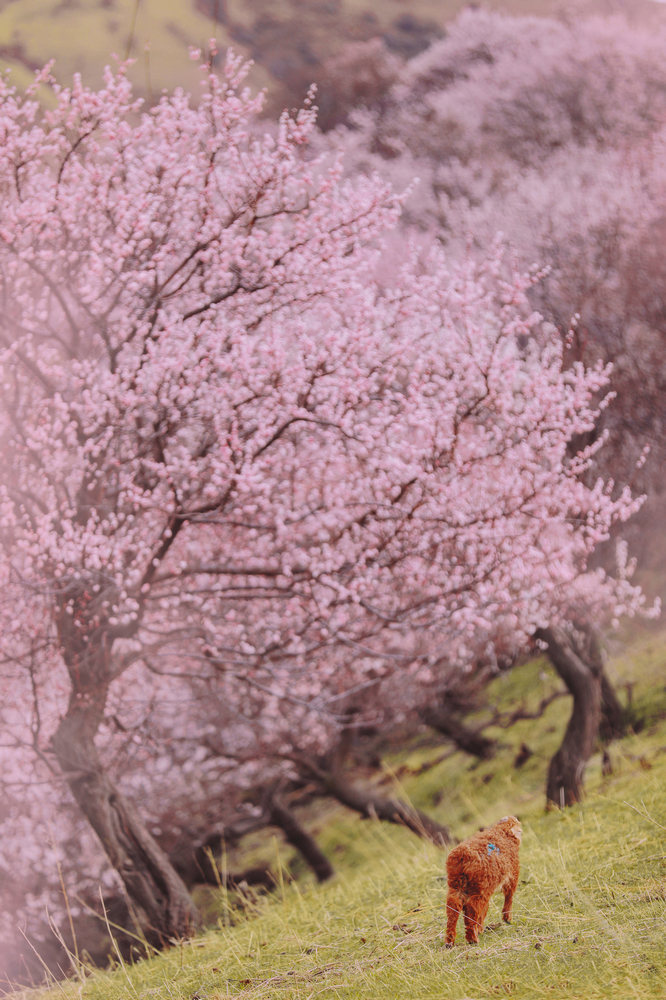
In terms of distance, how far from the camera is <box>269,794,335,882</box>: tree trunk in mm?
12789

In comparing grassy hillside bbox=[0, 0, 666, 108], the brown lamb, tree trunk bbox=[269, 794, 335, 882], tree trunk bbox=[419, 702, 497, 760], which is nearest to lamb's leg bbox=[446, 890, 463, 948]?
the brown lamb

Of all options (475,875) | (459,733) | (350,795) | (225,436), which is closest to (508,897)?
(475,875)

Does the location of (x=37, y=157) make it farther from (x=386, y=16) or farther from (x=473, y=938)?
(x=386, y=16)

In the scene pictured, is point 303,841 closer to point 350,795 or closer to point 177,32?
point 350,795

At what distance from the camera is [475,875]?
311 cm

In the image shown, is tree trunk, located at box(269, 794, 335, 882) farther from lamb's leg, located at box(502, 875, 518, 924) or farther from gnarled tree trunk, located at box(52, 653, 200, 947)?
lamb's leg, located at box(502, 875, 518, 924)

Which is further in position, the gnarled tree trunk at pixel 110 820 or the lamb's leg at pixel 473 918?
the gnarled tree trunk at pixel 110 820

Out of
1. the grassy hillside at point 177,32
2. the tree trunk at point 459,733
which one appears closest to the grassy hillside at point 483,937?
the tree trunk at point 459,733

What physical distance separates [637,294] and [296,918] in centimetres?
1143

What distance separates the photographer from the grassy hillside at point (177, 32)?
7.86 m

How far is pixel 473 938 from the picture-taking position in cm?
328

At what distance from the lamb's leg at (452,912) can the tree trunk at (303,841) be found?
34.4 feet

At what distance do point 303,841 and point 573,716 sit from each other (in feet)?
19.9

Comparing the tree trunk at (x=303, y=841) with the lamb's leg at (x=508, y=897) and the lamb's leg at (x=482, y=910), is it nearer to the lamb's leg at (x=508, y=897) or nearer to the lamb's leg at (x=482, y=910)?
the lamb's leg at (x=508, y=897)
